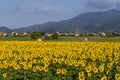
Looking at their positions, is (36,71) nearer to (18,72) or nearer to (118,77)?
(18,72)

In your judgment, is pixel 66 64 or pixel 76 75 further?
pixel 66 64

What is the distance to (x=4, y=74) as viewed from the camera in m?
13.1

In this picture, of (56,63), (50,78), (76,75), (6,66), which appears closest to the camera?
(50,78)

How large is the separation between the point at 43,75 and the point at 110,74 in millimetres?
2175

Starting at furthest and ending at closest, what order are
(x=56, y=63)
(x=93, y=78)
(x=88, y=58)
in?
(x=88, y=58), (x=56, y=63), (x=93, y=78)

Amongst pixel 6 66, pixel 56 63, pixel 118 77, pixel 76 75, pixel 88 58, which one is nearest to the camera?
pixel 118 77

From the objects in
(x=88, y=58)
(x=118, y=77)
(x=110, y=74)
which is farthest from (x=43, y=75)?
(x=88, y=58)

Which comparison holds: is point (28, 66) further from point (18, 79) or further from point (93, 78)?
point (93, 78)

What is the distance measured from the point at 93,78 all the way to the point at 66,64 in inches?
128

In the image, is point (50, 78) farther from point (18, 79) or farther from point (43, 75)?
point (18, 79)

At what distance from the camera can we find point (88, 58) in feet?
57.7

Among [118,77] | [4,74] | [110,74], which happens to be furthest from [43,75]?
[118,77]

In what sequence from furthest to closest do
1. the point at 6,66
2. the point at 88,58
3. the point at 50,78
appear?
1. the point at 88,58
2. the point at 6,66
3. the point at 50,78

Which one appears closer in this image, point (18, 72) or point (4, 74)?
point (4, 74)
